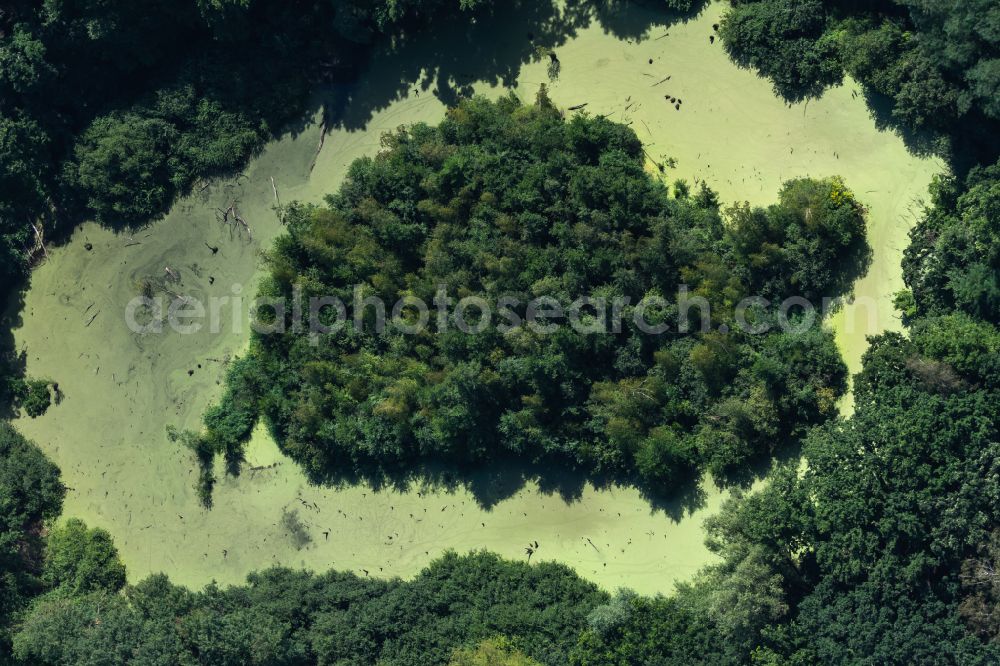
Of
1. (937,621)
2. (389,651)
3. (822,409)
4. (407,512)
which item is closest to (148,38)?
(407,512)

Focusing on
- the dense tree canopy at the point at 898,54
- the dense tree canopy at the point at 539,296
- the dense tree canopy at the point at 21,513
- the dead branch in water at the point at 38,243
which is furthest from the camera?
the dead branch in water at the point at 38,243

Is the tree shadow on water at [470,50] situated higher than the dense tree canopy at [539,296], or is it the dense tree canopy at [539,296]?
the tree shadow on water at [470,50]

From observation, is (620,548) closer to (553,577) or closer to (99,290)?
(553,577)

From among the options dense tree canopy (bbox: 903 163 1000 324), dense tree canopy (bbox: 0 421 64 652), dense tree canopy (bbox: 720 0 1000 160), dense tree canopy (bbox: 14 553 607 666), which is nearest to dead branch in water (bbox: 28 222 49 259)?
dense tree canopy (bbox: 0 421 64 652)

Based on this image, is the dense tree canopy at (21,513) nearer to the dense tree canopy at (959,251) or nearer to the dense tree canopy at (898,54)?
the dense tree canopy at (898,54)

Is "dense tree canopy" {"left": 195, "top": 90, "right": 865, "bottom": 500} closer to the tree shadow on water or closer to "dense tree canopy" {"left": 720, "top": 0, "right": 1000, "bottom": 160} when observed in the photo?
the tree shadow on water

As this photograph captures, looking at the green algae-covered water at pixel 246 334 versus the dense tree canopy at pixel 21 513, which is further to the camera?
the dense tree canopy at pixel 21 513

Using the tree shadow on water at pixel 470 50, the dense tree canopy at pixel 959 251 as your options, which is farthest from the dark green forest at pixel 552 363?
the tree shadow on water at pixel 470 50
